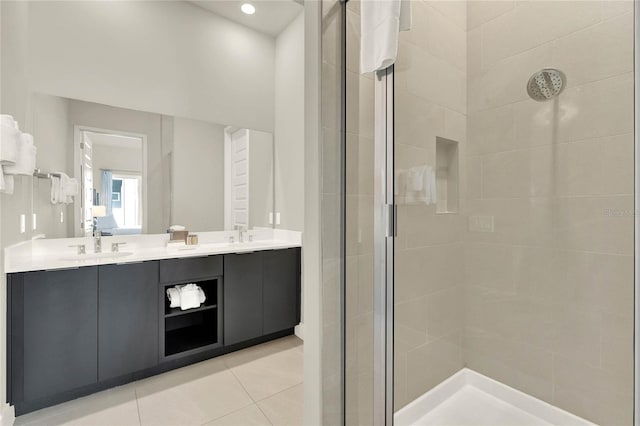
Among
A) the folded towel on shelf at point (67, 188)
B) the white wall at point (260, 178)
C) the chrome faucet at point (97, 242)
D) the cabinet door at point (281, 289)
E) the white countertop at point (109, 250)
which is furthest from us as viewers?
the white wall at point (260, 178)

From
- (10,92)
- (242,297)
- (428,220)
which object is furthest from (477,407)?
(10,92)

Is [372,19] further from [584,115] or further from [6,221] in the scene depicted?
[6,221]

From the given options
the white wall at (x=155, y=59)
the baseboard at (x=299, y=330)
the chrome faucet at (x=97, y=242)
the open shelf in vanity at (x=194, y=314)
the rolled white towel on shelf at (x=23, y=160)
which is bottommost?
the baseboard at (x=299, y=330)

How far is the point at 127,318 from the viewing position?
76.5 inches

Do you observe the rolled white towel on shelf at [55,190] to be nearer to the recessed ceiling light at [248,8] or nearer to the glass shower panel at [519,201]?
the recessed ceiling light at [248,8]

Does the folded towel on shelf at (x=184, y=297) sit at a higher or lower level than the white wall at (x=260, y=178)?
lower

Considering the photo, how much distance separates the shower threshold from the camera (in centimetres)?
160

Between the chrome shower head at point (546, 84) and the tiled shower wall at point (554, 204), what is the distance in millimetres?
33

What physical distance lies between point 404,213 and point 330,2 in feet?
3.39

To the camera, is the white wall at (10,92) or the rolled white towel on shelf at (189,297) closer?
the white wall at (10,92)

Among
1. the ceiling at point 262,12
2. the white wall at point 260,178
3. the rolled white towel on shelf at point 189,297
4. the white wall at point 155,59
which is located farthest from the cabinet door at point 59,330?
the ceiling at point 262,12

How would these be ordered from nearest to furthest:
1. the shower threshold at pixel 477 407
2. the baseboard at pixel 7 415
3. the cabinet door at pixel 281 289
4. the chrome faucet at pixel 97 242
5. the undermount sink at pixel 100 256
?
the baseboard at pixel 7 415 → the shower threshold at pixel 477 407 → the undermount sink at pixel 100 256 → the chrome faucet at pixel 97 242 → the cabinet door at pixel 281 289

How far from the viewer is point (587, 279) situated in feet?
4.98

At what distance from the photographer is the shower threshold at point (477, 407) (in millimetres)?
1604
